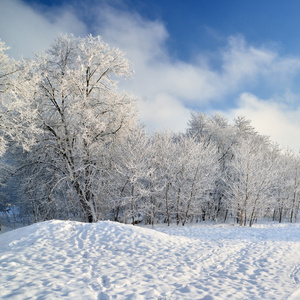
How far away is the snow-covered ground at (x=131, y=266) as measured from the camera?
4293 mm

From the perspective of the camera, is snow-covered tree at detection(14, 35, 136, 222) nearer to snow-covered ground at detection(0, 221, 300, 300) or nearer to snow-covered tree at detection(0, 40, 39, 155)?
snow-covered tree at detection(0, 40, 39, 155)

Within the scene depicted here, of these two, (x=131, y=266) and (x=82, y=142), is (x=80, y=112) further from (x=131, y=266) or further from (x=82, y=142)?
(x=131, y=266)

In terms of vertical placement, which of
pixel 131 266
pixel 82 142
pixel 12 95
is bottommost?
pixel 131 266

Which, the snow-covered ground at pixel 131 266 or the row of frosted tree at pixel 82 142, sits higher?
the row of frosted tree at pixel 82 142

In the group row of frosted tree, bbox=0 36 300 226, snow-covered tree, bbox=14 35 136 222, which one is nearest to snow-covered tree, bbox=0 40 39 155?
row of frosted tree, bbox=0 36 300 226

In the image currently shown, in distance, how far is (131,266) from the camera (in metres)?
5.61

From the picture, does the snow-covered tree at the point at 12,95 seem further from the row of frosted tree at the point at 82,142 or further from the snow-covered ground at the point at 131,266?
the snow-covered ground at the point at 131,266

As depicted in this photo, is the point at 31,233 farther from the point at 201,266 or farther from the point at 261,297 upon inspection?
the point at 261,297

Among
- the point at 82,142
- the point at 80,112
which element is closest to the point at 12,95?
the point at 80,112

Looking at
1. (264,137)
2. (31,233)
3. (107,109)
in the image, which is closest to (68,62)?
(107,109)

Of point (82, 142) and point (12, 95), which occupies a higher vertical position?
point (12, 95)

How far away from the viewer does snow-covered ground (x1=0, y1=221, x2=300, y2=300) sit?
4.29 meters

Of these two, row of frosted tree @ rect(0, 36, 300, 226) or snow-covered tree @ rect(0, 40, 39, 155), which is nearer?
snow-covered tree @ rect(0, 40, 39, 155)

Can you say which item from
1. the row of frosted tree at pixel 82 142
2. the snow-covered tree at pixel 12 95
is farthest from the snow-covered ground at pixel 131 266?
the row of frosted tree at pixel 82 142
